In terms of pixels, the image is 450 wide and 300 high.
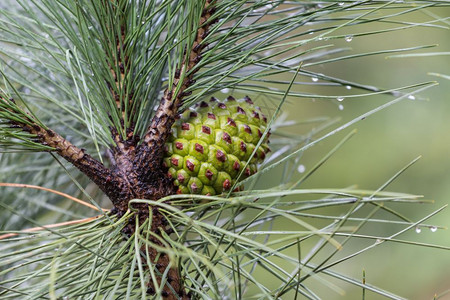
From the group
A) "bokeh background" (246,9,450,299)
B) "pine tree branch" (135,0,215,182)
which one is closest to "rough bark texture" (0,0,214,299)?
"pine tree branch" (135,0,215,182)

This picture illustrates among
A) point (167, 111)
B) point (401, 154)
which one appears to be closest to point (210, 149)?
point (167, 111)

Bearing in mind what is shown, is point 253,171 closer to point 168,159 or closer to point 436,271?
point 168,159

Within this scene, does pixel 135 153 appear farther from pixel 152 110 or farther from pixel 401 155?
pixel 401 155

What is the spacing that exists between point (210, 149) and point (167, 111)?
5cm

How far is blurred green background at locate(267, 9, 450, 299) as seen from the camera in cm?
Answer: 177

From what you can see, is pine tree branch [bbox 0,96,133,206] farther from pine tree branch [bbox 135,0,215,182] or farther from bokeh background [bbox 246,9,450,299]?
bokeh background [bbox 246,9,450,299]

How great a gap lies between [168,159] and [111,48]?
12cm

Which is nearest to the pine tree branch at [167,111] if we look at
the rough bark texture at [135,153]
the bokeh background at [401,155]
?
the rough bark texture at [135,153]

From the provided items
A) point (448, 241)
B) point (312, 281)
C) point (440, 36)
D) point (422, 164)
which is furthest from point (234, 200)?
point (440, 36)

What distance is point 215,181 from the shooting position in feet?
1.79

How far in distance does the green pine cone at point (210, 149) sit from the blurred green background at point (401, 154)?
1151 millimetres

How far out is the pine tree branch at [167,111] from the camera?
541mm

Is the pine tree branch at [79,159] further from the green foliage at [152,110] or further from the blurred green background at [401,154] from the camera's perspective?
the blurred green background at [401,154]

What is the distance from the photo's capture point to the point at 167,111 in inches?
21.6
